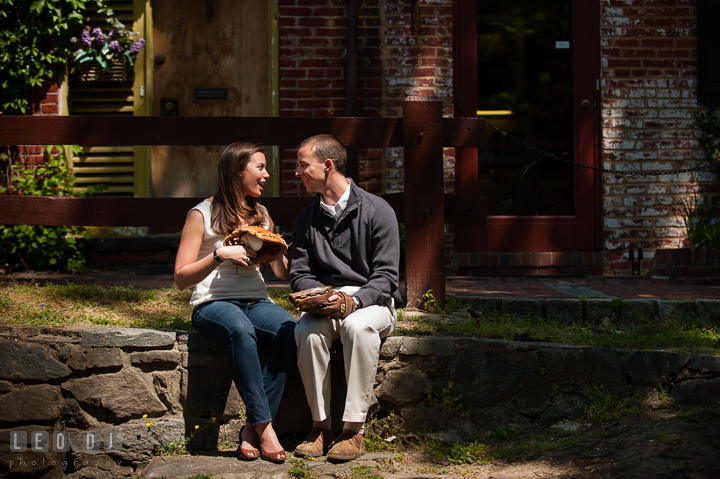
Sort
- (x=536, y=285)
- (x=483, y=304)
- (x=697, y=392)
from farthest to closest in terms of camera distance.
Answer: (x=536, y=285) < (x=483, y=304) < (x=697, y=392)

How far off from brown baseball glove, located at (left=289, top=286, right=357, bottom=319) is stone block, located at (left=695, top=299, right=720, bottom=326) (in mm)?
2490

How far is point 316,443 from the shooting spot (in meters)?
3.04

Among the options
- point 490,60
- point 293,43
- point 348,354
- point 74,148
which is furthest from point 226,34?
point 348,354

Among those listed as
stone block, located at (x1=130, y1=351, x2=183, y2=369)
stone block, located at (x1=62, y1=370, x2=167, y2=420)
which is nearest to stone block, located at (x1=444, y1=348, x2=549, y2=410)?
stone block, located at (x1=130, y1=351, x2=183, y2=369)

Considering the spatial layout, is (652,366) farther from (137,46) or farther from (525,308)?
(137,46)

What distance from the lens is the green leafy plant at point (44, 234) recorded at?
582 centimetres

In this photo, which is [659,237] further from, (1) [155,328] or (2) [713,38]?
(1) [155,328]

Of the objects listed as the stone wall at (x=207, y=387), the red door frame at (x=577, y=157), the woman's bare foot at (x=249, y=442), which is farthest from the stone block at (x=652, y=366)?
the red door frame at (x=577, y=157)

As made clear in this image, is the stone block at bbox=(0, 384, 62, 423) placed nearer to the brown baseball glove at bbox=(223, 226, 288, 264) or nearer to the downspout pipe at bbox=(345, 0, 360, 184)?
the brown baseball glove at bbox=(223, 226, 288, 264)

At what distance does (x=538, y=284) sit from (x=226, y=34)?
388 cm

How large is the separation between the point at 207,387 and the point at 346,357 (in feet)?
2.73

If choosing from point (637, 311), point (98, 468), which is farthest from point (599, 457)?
point (98, 468)

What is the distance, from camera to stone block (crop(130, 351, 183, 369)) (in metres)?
3.35

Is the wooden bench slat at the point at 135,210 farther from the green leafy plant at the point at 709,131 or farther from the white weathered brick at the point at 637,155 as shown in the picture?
the green leafy plant at the point at 709,131
